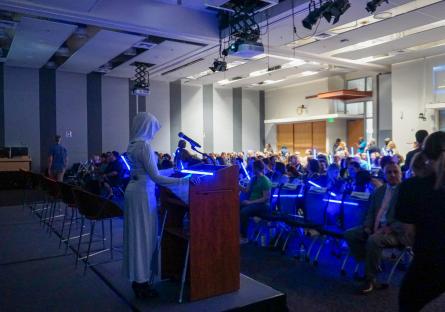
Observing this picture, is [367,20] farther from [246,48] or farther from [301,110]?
[301,110]

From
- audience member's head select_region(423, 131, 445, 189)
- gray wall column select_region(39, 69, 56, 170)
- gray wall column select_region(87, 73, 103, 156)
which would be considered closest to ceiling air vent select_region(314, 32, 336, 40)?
audience member's head select_region(423, 131, 445, 189)

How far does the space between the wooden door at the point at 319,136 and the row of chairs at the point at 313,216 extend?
11.6m

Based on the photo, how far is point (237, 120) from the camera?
18203 mm

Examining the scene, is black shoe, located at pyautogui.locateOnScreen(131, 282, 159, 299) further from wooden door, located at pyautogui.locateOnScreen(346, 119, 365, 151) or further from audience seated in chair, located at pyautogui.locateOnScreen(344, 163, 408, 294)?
wooden door, located at pyautogui.locateOnScreen(346, 119, 365, 151)

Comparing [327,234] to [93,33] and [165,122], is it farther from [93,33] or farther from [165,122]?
[165,122]

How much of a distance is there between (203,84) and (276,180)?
10.9 metres

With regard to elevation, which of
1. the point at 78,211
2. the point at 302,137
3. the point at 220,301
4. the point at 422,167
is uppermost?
the point at 302,137

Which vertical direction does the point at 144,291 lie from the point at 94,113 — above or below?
below

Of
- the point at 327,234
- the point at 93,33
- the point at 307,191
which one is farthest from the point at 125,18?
the point at 327,234

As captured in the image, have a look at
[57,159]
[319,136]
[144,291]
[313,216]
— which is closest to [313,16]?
[313,216]

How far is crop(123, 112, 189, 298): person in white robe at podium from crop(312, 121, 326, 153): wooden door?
14208 mm

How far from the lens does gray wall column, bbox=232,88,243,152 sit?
1809 cm

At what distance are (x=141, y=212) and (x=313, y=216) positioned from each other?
102 inches

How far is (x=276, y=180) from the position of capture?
6.80 m
